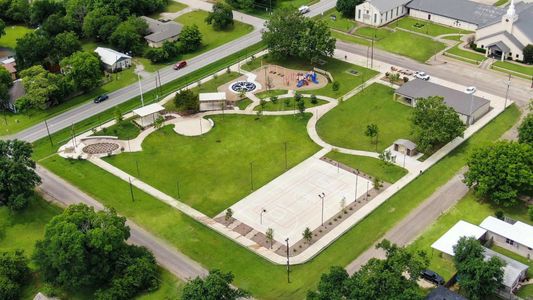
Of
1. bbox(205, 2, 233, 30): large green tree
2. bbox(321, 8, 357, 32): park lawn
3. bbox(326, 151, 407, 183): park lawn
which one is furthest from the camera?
bbox(321, 8, 357, 32): park lawn

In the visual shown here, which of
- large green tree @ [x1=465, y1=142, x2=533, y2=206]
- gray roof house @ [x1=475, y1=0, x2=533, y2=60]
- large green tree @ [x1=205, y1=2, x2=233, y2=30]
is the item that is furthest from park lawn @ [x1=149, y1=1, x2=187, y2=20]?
large green tree @ [x1=465, y1=142, x2=533, y2=206]

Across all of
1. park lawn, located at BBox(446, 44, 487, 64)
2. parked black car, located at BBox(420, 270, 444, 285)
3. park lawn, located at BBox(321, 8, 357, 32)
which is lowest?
parked black car, located at BBox(420, 270, 444, 285)

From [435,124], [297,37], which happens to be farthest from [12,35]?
[435,124]

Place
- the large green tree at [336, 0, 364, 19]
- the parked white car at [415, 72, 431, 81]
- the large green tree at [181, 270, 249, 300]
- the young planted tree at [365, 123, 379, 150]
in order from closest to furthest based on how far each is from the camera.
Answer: the large green tree at [181, 270, 249, 300] < the young planted tree at [365, 123, 379, 150] < the parked white car at [415, 72, 431, 81] < the large green tree at [336, 0, 364, 19]

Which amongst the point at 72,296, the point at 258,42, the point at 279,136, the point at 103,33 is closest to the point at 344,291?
the point at 72,296

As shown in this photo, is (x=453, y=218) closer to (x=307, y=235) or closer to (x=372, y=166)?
(x=372, y=166)

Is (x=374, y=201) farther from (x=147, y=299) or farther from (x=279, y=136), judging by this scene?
(x=147, y=299)

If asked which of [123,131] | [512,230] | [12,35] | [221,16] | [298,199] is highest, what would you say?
[221,16]

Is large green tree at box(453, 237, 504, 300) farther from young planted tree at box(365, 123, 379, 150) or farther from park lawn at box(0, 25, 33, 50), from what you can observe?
park lawn at box(0, 25, 33, 50)
